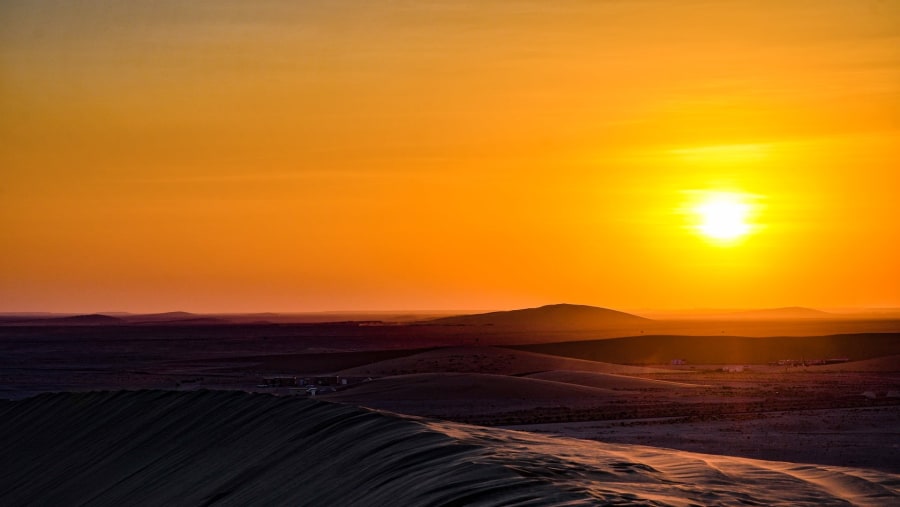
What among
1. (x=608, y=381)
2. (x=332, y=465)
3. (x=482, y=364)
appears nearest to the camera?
(x=332, y=465)

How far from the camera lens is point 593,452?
11.7 meters

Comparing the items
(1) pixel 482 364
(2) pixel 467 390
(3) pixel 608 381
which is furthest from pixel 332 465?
(1) pixel 482 364

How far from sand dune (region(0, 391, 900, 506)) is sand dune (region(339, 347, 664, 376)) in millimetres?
44665

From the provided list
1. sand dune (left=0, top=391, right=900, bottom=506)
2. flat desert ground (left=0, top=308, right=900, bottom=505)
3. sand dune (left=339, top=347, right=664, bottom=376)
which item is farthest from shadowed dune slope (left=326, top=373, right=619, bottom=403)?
sand dune (left=0, top=391, right=900, bottom=506)

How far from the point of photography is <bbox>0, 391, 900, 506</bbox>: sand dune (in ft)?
29.3

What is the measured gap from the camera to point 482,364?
68.8 m

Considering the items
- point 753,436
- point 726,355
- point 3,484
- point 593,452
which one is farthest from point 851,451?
point 726,355

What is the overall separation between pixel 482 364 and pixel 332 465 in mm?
57690

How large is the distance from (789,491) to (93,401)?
12725 millimetres

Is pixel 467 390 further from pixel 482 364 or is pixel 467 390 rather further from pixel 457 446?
pixel 457 446

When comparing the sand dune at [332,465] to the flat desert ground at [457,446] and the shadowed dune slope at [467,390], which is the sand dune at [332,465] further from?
the shadowed dune slope at [467,390]

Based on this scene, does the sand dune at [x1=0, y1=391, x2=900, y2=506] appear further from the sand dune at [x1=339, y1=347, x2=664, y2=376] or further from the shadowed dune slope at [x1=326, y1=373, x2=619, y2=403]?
the sand dune at [x1=339, y1=347, x2=664, y2=376]

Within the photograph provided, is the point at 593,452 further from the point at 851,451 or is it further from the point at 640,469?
the point at 851,451

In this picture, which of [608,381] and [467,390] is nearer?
[467,390]
